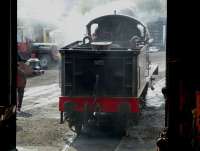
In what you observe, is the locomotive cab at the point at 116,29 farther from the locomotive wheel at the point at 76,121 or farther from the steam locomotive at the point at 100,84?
the locomotive wheel at the point at 76,121

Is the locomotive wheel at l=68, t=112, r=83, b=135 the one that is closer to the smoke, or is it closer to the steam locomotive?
the steam locomotive

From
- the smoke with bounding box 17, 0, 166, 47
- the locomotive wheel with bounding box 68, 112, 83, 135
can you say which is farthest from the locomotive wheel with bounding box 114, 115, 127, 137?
the smoke with bounding box 17, 0, 166, 47

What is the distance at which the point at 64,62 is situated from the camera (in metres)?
10.0

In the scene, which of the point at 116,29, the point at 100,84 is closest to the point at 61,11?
the point at 116,29

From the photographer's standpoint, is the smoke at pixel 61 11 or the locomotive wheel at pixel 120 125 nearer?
the locomotive wheel at pixel 120 125

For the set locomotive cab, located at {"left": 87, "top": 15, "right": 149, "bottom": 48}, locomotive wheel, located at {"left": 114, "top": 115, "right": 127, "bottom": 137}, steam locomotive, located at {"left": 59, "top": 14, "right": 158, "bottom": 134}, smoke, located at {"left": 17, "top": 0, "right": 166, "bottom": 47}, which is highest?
smoke, located at {"left": 17, "top": 0, "right": 166, "bottom": 47}

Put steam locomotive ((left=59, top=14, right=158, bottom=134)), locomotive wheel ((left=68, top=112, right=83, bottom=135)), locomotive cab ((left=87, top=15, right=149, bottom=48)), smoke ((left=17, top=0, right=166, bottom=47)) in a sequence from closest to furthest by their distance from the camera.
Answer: steam locomotive ((left=59, top=14, right=158, bottom=134)), locomotive wheel ((left=68, top=112, right=83, bottom=135)), locomotive cab ((left=87, top=15, right=149, bottom=48)), smoke ((left=17, top=0, right=166, bottom=47))

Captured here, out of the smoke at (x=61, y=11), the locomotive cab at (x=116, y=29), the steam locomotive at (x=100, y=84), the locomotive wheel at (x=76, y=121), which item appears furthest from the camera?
the smoke at (x=61, y=11)

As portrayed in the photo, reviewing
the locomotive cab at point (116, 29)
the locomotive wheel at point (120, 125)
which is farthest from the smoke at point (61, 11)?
the locomotive wheel at point (120, 125)

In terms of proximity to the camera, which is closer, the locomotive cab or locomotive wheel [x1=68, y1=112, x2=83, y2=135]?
locomotive wheel [x1=68, y1=112, x2=83, y2=135]

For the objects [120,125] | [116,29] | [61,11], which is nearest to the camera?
[120,125]

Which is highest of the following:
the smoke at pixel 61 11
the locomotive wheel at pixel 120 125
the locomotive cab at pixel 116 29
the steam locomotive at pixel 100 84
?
the smoke at pixel 61 11

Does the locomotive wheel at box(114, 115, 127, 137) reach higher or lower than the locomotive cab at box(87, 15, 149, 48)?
→ lower

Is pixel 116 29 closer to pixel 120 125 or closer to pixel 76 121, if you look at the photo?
pixel 120 125
